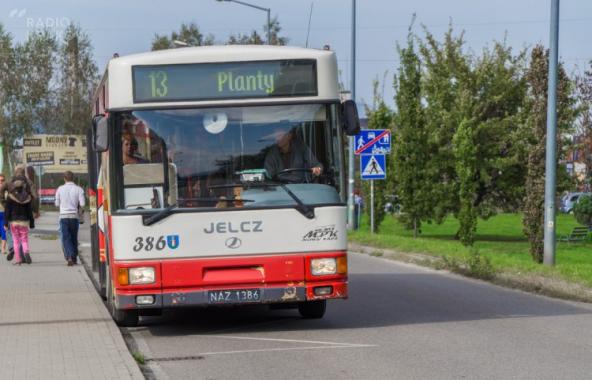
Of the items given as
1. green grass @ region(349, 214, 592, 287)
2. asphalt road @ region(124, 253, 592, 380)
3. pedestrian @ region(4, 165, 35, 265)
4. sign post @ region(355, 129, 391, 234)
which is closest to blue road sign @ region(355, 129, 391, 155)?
sign post @ region(355, 129, 391, 234)

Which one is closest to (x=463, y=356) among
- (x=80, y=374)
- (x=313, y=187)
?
(x=313, y=187)

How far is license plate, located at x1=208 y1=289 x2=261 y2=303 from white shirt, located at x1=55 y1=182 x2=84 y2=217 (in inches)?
416

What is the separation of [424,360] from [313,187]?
2458mm

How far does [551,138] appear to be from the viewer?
774 inches

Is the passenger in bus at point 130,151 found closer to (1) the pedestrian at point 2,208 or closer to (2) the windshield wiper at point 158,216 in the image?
(2) the windshield wiper at point 158,216

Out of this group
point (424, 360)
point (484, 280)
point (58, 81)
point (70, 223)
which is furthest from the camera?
point (58, 81)

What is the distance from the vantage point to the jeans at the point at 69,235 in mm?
21531

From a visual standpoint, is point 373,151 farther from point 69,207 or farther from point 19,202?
point 19,202

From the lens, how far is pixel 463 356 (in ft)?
32.5

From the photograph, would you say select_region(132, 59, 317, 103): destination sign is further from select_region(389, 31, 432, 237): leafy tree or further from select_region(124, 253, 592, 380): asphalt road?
select_region(389, 31, 432, 237): leafy tree

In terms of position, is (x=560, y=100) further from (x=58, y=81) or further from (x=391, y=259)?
(x=58, y=81)

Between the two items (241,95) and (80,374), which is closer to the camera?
(80,374)

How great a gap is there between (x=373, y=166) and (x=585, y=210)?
20.4 metres

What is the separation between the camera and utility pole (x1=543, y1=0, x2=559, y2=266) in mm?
19281
